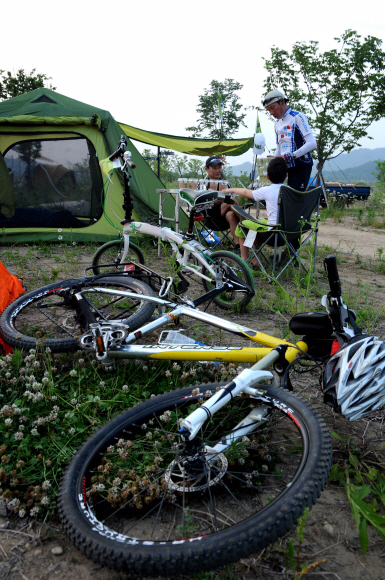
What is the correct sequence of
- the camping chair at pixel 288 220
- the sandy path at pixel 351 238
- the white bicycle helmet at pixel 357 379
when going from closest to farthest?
the white bicycle helmet at pixel 357 379 → the camping chair at pixel 288 220 → the sandy path at pixel 351 238

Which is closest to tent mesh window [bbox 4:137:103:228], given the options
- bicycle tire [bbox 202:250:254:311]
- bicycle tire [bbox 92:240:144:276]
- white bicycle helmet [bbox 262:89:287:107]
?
bicycle tire [bbox 92:240:144:276]

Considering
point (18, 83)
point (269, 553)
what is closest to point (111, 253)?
point (269, 553)

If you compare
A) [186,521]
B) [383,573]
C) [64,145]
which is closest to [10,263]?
[64,145]

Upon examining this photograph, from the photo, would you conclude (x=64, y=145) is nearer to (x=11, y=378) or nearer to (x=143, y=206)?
(x=143, y=206)

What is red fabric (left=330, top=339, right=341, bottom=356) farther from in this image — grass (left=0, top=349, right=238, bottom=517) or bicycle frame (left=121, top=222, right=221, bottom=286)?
bicycle frame (left=121, top=222, right=221, bottom=286)

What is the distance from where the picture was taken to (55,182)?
6848 mm

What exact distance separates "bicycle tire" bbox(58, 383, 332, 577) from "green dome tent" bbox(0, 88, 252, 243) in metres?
5.46

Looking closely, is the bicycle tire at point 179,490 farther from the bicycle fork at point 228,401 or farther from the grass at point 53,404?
the grass at point 53,404

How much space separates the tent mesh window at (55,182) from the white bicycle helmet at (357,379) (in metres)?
6.06

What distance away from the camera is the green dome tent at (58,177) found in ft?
21.6

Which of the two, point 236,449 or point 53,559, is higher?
point 236,449

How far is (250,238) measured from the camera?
14.8ft

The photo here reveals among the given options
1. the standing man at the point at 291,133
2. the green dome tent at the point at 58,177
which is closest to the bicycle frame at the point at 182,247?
the standing man at the point at 291,133

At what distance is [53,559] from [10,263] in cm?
472
